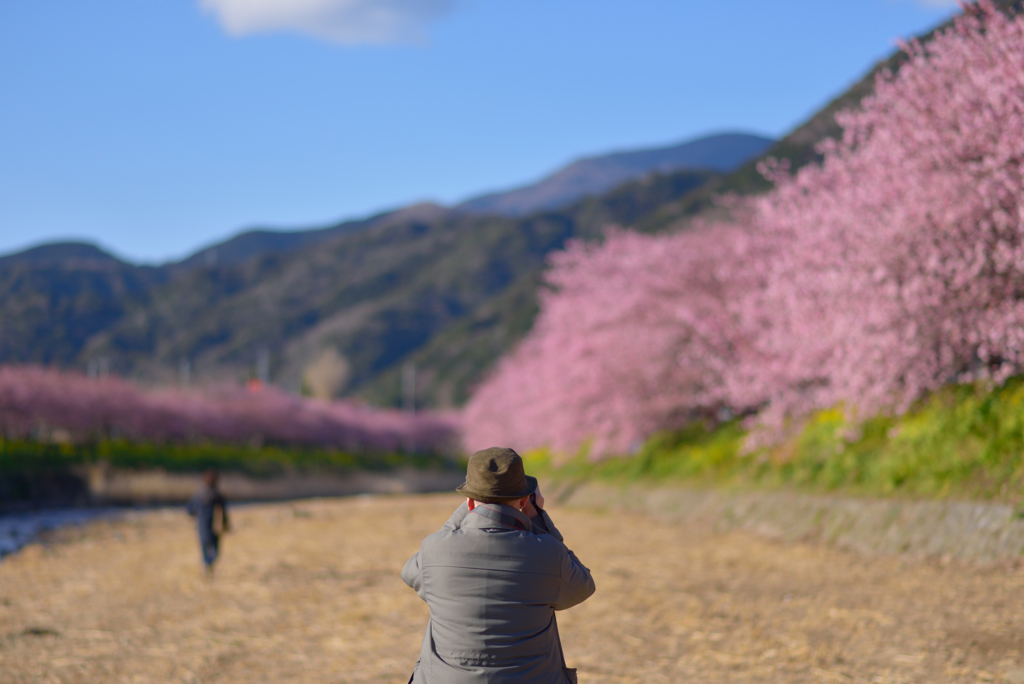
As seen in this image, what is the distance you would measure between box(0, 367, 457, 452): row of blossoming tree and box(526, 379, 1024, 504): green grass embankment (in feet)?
73.4

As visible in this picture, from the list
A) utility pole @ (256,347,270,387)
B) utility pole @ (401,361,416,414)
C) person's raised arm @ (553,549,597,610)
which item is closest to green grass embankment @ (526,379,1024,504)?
person's raised arm @ (553,549,597,610)

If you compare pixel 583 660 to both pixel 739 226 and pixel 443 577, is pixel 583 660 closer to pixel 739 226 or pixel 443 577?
pixel 443 577

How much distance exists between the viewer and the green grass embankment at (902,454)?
9898mm

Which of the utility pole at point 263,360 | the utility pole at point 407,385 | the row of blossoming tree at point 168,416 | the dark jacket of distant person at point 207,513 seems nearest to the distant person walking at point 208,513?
the dark jacket of distant person at point 207,513

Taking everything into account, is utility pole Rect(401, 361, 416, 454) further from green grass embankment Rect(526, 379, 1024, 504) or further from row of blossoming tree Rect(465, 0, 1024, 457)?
green grass embankment Rect(526, 379, 1024, 504)

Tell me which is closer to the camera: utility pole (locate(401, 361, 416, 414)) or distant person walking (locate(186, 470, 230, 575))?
distant person walking (locate(186, 470, 230, 575))

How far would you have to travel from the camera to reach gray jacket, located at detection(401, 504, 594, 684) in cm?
324

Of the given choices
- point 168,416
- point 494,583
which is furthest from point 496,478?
point 168,416

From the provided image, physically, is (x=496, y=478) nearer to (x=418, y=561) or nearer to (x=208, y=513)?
(x=418, y=561)

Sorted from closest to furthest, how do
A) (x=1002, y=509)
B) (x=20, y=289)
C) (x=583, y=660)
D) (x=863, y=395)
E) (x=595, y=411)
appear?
(x=583, y=660) < (x=1002, y=509) < (x=863, y=395) < (x=595, y=411) < (x=20, y=289)

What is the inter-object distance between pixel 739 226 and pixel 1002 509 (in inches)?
486

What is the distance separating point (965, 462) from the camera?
10.3 metres

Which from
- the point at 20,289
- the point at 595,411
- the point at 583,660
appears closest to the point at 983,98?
the point at 583,660

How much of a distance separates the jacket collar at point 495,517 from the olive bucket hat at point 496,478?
0.03 meters
